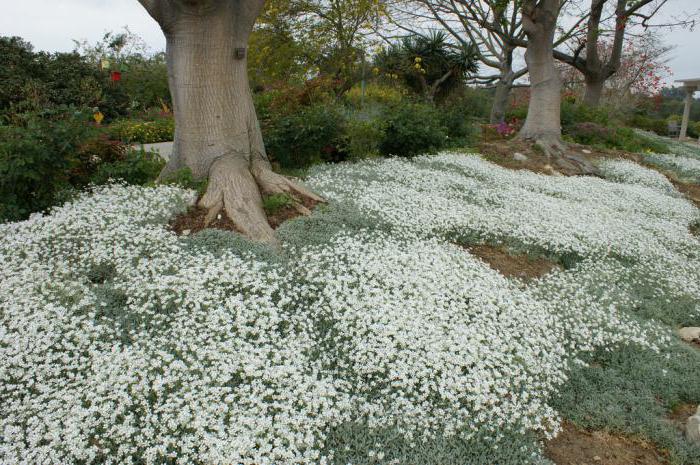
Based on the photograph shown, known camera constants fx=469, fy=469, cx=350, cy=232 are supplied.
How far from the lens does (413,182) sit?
8.62 metres

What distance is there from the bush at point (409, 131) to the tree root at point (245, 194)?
4868 millimetres

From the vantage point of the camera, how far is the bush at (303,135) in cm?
941

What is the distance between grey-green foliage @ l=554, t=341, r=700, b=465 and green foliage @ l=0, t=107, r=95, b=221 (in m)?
6.34

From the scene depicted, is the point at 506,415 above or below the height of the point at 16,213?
below

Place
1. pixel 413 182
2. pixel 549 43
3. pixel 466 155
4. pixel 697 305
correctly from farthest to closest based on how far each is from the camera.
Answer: pixel 549 43
pixel 466 155
pixel 413 182
pixel 697 305

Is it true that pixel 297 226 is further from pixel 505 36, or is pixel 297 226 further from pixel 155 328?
pixel 505 36

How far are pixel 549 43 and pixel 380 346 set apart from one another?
12706 millimetres

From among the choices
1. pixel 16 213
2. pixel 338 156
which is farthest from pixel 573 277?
pixel 16 213

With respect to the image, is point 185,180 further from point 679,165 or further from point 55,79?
point 55,79

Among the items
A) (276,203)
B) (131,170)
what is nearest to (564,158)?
(276,203)

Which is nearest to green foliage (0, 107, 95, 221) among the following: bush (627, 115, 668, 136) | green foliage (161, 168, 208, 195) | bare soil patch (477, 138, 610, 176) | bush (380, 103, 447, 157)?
green foliage (161, 168, 208, 195)

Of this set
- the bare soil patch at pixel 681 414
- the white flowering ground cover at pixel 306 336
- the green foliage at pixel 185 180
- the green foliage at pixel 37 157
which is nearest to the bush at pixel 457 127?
the white flowering ground cover at pixel 306 336

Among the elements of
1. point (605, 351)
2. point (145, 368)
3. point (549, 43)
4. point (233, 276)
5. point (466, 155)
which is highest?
point (549, 43)

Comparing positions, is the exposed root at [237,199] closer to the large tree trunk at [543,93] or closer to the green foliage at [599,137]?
the large tree trunk at [543,93]
